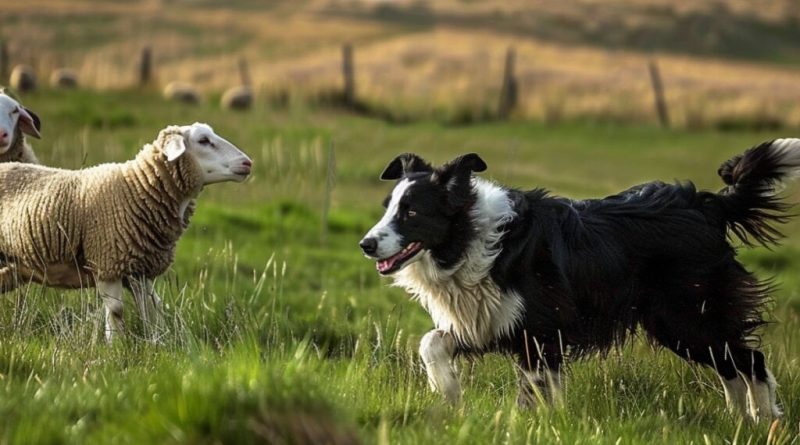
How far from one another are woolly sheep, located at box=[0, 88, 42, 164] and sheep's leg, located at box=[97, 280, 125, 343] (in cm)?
143

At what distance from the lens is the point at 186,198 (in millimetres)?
8367

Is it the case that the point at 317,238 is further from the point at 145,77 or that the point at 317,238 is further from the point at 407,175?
the point at 145,77

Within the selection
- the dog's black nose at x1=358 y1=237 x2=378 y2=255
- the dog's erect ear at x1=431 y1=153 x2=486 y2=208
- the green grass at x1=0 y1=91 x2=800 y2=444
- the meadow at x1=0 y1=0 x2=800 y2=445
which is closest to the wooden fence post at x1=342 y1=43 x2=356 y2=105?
the meadow at x1=0 y1=0 x2=800 y2=445

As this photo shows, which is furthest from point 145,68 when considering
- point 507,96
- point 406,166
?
point 406,166

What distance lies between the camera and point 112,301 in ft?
26.1

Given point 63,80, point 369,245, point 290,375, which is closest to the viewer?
point 290,375

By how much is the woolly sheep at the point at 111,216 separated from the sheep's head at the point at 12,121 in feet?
1.25

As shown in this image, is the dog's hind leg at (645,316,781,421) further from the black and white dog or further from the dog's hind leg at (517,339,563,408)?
the dog's hind leg at (517,339,563,408)

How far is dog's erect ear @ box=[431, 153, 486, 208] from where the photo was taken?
24.3 ft

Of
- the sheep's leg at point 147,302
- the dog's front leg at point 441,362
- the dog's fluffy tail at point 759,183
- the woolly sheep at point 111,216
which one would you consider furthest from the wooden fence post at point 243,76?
the dog's front leg at point 441,362

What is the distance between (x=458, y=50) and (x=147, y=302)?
39978mm

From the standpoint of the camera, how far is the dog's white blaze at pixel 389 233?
6996 mm

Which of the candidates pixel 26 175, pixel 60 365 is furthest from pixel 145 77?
pixel 60 365

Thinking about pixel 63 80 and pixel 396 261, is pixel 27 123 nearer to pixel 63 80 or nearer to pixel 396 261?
pixel 396 261
